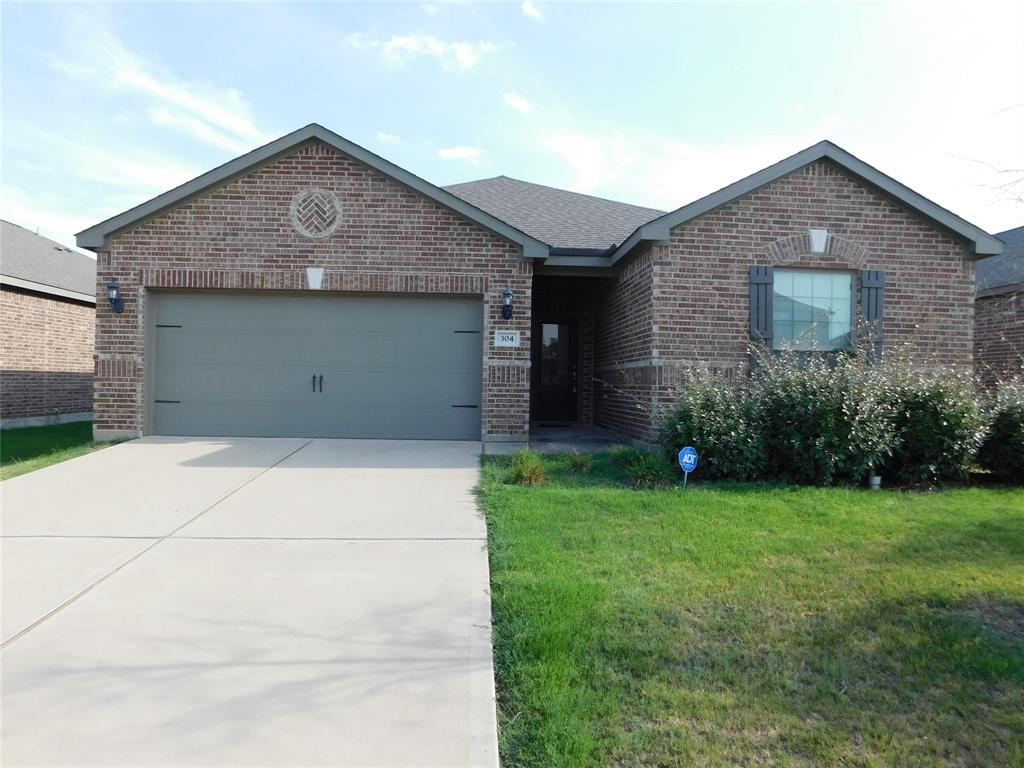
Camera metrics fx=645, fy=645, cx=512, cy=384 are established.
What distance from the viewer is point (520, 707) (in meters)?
2.80

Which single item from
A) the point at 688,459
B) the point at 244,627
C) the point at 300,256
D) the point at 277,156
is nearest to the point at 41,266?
the point at 277,156

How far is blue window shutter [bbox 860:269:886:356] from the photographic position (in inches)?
366

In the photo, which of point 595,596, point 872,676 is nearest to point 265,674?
point 595,596

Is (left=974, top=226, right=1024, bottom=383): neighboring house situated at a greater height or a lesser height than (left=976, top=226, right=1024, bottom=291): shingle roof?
lesser

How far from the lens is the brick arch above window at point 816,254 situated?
9328 mm

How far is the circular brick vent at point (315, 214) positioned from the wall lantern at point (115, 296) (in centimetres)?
278

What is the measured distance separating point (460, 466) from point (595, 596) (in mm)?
4279

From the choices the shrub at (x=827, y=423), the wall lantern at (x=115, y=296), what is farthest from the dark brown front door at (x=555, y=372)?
the wall lantern at (x=115, y=296)

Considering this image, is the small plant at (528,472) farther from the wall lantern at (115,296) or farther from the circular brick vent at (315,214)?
the wall lantern at (115,296)

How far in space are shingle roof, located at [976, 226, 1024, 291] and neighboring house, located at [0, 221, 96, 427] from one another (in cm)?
1925

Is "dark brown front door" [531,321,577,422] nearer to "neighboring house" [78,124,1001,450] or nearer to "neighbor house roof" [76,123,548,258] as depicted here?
"neighboring house" [78,124,1001,450]

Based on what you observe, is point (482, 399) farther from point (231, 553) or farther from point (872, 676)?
point (872, 676)

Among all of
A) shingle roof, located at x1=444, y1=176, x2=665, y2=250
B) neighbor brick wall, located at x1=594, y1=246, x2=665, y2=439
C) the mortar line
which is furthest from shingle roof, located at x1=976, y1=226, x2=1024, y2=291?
the mortar line

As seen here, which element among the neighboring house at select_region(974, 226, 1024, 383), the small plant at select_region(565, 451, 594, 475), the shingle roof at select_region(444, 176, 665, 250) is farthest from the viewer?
the neighboring house at select_region(974, 226, 1024, 383)
